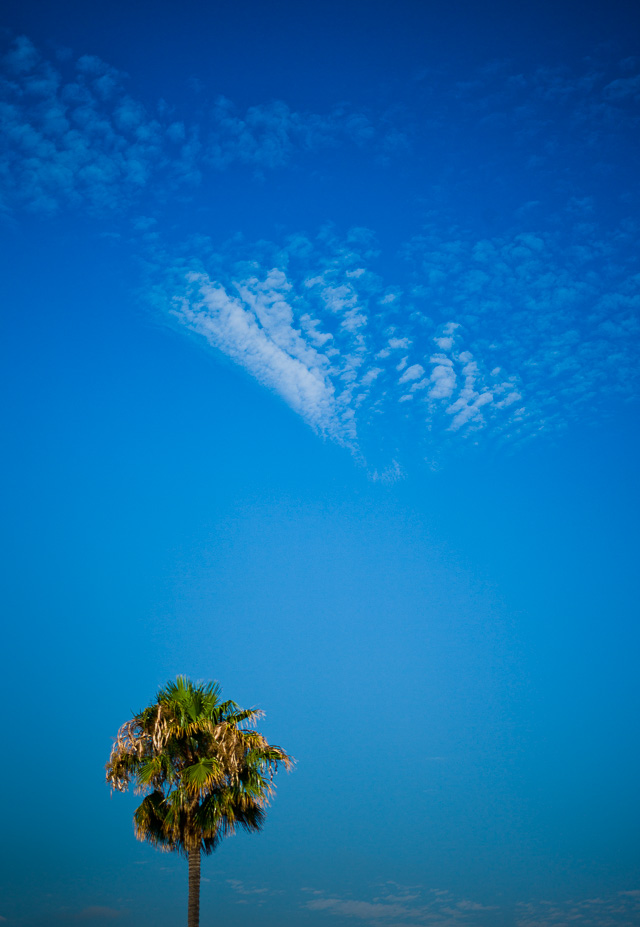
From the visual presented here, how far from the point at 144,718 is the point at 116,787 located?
2036 millimetres

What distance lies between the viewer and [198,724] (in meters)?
19.8

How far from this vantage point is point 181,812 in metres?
19.4

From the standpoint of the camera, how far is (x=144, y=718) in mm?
20141

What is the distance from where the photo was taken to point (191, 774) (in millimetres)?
19047

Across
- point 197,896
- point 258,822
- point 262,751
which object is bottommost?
point 197,896

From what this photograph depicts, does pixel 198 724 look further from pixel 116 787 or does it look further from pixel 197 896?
pixel 197 896

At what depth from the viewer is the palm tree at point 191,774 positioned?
19219 mm

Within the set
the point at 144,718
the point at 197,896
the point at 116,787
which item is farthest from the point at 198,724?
the point at 197,896

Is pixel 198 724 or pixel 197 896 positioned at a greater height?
pixel 198 724

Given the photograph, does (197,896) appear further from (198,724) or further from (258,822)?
(198,724)

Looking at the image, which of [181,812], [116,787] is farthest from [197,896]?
[116,787]

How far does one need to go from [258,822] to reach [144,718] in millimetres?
4135

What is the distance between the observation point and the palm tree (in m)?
19.2

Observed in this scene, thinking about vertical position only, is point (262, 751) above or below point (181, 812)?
above
